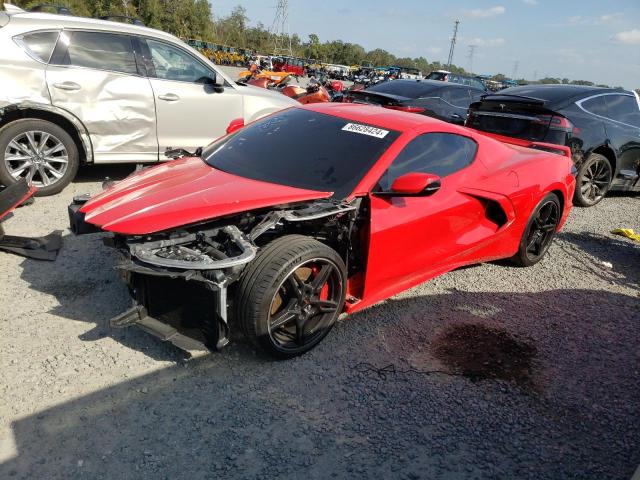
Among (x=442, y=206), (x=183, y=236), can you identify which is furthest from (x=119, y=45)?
(x=442, y=206)

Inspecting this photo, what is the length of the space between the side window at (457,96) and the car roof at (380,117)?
568cm

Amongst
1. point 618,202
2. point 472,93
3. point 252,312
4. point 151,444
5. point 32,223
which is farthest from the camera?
point 472,93


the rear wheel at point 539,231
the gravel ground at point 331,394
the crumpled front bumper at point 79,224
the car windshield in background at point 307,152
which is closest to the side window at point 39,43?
the gravel ground at point 331,394

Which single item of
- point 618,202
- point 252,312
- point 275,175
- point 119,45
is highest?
point 119,45

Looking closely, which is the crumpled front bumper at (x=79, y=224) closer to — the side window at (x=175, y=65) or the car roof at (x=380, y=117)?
the car roof at (x=380, y=117)

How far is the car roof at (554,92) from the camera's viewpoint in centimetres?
665

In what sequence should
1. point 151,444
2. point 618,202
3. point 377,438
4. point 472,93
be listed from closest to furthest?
1. point 151,444
2. point 377,438
3. point 618,202
4. point 472,93

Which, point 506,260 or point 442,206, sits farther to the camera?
point 506,260

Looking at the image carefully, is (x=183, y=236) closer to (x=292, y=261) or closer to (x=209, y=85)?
(x=292, y=261)

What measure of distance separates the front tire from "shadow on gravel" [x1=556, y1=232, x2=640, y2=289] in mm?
3212

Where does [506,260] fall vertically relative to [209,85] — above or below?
below

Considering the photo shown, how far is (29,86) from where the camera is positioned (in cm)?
500

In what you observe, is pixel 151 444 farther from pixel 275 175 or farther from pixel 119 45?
pixel 119 45

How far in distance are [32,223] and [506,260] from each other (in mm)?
4677
